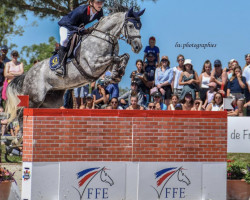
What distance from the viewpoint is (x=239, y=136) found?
8219 mm

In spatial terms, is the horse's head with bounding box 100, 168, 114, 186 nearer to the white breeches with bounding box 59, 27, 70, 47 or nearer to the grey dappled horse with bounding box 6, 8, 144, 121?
the grey dappled horse with bounding box 6, 8, 144, 121

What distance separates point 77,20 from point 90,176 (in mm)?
4327

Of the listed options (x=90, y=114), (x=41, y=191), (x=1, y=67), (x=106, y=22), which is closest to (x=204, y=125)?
(x=90, y=114)

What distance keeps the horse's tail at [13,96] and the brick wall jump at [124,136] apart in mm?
5166

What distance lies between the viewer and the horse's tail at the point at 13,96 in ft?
39.9

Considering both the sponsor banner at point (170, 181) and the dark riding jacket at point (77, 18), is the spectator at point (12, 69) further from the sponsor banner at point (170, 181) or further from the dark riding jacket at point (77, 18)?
the sponsor banner at point (170, 181)

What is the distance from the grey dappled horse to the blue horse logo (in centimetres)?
379

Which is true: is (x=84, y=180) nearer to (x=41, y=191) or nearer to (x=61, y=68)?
(x=41, y=191)

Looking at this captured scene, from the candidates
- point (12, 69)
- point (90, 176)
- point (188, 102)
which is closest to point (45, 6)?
→ point (12, 69)

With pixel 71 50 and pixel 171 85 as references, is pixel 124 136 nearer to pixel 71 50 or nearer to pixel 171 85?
pixel 71 50

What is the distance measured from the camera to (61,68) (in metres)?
11.3

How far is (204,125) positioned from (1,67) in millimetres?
8233

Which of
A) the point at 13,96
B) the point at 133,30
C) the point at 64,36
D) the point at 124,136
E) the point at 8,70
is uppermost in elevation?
the point at 133,30

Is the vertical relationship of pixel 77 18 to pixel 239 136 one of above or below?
above
